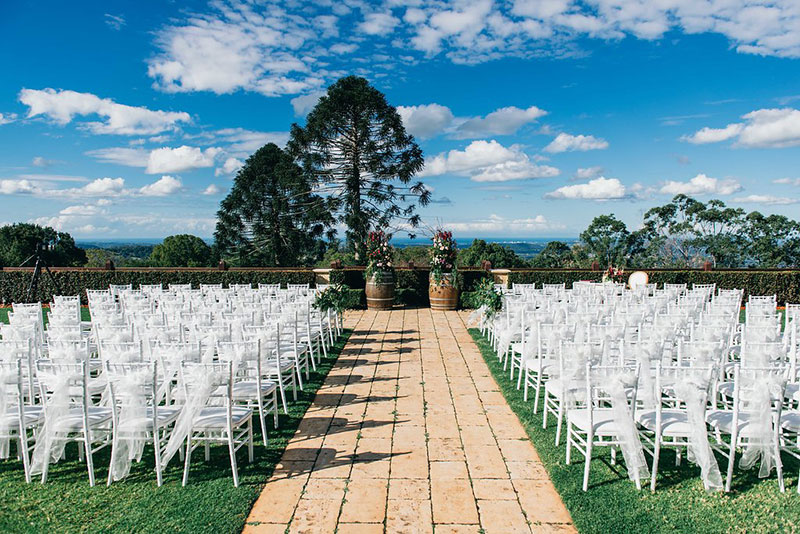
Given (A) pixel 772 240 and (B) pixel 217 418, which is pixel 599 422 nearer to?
(B) pixel 217 418

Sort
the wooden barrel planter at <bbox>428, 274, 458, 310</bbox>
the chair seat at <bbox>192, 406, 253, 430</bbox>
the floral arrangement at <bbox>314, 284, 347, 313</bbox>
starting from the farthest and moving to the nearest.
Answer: the wooden barrel planter at <bbox>428, 274, 458, 310</bbox> < the floral arrangement at <bbox>314, 284, 347, 313</bbox> < the chair seat at <bbox>192, 406, 253, 430</bbox>

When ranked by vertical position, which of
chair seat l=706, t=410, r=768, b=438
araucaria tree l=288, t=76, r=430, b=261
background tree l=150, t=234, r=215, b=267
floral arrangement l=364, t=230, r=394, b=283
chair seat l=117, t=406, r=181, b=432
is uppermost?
araucaria tree l=288, t=76, r=430, b=261

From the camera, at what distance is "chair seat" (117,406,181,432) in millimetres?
3699

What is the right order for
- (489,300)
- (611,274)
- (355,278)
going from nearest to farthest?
(489,300)
(611,274)
(355,278)

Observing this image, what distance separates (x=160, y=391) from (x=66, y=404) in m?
0.67

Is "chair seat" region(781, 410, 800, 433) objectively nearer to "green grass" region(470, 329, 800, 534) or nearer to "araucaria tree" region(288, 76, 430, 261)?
"green grass" region(470, 329, 800, 534)

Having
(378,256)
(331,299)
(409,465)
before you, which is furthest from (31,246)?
(409,465)

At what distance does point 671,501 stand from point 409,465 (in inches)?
74.0

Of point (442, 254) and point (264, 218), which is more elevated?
point (264, 218)

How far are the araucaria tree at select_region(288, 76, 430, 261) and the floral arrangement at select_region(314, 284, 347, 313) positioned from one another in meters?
13.6

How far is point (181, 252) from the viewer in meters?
40.4

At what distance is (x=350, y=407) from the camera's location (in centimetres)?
547

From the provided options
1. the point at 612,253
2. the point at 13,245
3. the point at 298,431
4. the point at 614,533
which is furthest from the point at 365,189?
the point at 13,245

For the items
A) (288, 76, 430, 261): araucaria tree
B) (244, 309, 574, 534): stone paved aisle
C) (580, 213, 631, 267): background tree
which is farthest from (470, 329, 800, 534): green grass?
(580, 213, 631, 267): background tree
